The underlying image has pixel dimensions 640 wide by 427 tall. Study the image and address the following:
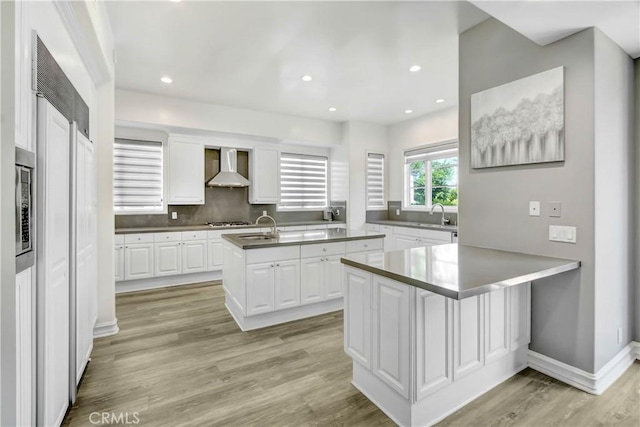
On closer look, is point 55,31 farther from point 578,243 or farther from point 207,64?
point 578,243

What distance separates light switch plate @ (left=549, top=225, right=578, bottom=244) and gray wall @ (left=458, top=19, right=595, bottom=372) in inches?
1.1

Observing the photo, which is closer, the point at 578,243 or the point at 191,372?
the point at 578,243

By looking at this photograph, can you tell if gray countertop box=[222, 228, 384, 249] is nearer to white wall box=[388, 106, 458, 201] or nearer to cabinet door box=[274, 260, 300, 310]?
cabinet door box=[274, 260, 300, 310]

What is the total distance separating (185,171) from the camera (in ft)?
16.6

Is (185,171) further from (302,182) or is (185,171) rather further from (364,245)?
(364,245)

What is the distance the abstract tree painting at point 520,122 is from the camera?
219 cm

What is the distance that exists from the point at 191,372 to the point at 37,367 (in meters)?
1.11

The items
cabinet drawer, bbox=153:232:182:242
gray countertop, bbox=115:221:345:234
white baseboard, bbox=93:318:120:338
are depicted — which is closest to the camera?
white baseboard, bbox=93:318:120:338

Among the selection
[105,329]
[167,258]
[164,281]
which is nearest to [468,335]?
[105,329]

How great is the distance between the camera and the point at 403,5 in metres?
2.50

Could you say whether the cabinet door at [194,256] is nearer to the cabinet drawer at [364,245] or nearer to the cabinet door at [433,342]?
the cabinet drawer at [364,245]

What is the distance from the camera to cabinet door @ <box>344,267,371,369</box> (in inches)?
79.0

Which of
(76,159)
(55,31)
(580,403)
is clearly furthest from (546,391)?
(55,31)

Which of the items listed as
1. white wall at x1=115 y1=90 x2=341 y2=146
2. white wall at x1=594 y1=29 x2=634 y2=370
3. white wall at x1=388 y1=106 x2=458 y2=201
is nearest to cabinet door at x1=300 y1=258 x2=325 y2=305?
white wall at x1=594 y1=29 x2=634 y2=370
